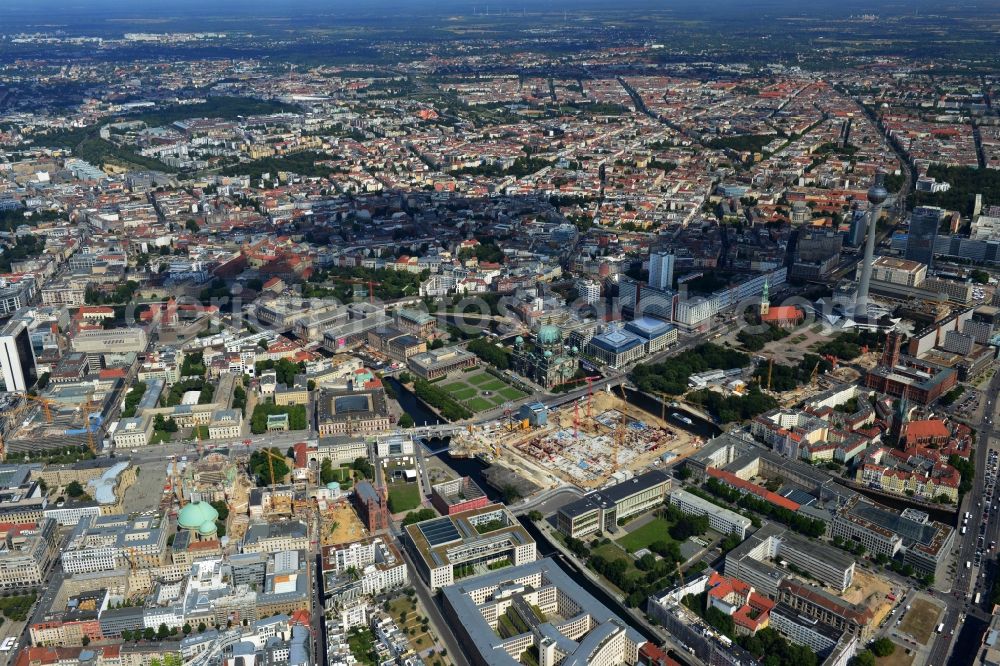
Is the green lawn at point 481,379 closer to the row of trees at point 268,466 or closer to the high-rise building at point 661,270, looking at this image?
the row of trees at point 268,466

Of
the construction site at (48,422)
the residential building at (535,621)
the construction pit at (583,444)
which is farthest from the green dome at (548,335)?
the construction site at (48,422)

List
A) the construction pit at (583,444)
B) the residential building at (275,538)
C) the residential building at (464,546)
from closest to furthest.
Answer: the residential building at (464,546)
the residential building at (275,538)
the construction pit at (583,444)

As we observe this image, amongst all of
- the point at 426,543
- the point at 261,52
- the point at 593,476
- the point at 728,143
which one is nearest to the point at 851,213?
the point at 728,143

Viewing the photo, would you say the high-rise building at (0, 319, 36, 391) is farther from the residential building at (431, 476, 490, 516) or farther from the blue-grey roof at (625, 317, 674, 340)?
the blue-grey roof at (625, 317, 674, 340)

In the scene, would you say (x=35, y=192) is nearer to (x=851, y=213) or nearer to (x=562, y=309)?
(x=562, y=309)

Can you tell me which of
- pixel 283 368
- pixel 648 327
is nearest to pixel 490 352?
pixel 648 327
